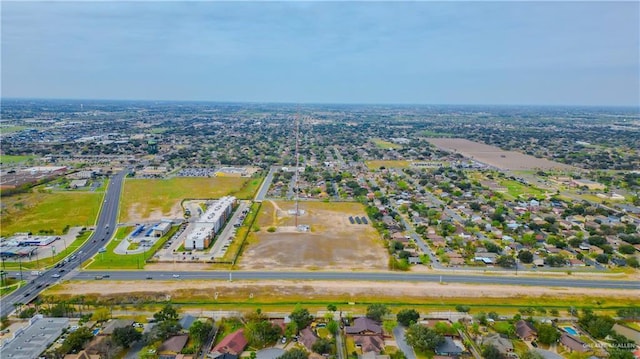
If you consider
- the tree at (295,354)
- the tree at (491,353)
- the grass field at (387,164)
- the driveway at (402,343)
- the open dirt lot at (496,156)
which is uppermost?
the open dirt lot at (496,156)

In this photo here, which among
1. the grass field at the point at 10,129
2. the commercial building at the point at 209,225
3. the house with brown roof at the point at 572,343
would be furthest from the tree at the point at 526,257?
the grass field at the point at 10,129

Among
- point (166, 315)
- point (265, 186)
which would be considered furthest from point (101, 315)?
point (265, 186)

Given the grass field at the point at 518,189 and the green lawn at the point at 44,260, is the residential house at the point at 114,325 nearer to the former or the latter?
the green lawn at the point at 44,260

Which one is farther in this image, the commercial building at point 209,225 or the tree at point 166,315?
the commercial building at point 209,225

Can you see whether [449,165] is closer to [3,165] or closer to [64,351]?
[64,351]

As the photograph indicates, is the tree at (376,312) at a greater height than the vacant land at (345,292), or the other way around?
the tree at (376,312)

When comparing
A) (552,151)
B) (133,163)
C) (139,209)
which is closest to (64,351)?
(139,209)

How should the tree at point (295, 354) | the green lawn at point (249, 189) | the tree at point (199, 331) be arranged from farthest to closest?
the green lawn at point (249, 189), the tree at point (199, 331), the tree at point (295, 354)
